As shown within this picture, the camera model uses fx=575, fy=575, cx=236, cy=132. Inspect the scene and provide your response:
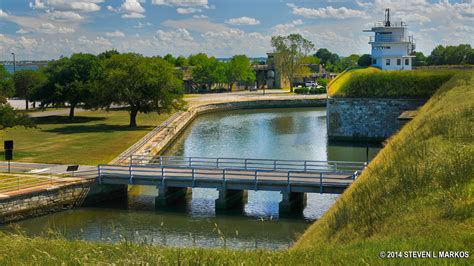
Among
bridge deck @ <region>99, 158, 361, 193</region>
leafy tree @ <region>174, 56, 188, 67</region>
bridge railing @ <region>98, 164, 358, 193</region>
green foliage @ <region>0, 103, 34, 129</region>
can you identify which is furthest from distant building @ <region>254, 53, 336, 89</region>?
bridge deck @ <region>99, 158, 361, 193</region>

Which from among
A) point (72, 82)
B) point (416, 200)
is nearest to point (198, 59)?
point (72, 82)

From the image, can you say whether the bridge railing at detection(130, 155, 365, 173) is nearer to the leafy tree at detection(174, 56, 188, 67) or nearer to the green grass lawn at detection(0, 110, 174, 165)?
the green grass lawn at detection(0, 110, 174, 165)

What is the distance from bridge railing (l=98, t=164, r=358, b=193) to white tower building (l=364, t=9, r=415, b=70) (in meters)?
38.8

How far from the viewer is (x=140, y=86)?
5209 centimetres

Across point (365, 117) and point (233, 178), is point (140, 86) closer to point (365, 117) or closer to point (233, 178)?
point (365, 117)

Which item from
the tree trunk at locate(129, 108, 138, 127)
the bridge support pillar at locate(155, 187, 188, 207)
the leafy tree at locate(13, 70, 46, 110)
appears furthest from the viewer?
the leafy tree at locate(13, 70, 46, 110)

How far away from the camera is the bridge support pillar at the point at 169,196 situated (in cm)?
2767

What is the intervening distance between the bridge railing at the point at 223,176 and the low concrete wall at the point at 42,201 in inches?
61.0

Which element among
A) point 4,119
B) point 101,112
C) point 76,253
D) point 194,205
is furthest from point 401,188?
point 101,112

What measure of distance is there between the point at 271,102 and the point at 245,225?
211ft

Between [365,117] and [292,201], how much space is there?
88.3 feet

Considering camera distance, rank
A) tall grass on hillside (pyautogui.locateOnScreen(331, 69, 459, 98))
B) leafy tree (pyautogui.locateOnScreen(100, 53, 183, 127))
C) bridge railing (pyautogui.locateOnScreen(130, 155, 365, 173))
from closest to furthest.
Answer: bridge railing (pyautogui.locateOnScreen(130, 155, 365, 173))
tall grass on hillside (pyautogui.locateOnScreen(331, 69, 459, 98))
leafy tree (pyautogui.locateOnScreen(100, 53, 183, 127))

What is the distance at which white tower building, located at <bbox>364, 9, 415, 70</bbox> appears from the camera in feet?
206

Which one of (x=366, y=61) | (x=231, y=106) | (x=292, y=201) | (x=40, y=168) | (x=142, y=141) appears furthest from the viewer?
(x=231, y=106)
